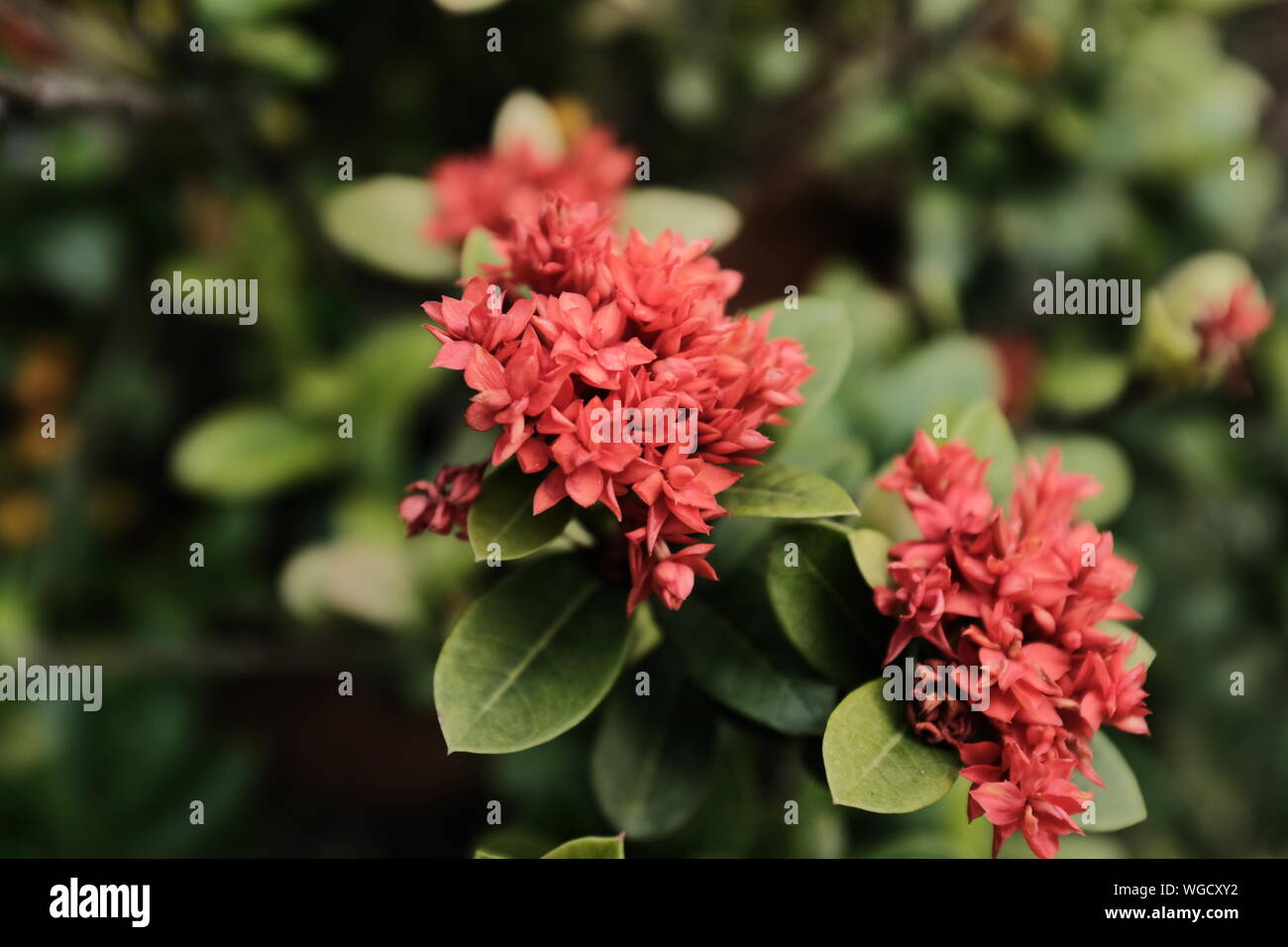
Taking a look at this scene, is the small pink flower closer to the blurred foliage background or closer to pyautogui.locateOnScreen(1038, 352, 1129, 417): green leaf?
the blurred foliage background

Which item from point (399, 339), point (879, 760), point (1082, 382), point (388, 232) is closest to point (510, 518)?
point (879, 760)

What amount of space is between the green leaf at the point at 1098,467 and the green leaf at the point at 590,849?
766 millimetres

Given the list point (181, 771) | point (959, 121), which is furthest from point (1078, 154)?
point (181, 771)

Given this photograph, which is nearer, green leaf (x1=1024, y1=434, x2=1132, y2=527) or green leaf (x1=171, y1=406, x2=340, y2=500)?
green leaf (x1=1024, y1=434, x2=1132, y2=527)

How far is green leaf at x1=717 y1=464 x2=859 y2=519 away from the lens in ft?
2.49

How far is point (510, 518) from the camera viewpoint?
0.77m

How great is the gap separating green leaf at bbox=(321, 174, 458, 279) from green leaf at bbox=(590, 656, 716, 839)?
1.97 ft

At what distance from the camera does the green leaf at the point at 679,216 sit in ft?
3.86

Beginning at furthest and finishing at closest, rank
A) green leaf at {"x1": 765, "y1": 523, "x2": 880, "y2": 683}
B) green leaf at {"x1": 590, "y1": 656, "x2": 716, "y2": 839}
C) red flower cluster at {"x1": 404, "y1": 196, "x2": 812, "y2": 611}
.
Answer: green leaf at {"x1": 590, "y1": 656, "x2": 716, "y2": 839} < green leaf at {"x1": 765, "y1": 523, "x2": 880, "y2": 683} < red flower cluster at {"x1": 404, "y1": 196, "x2": 812, "y2": 611}

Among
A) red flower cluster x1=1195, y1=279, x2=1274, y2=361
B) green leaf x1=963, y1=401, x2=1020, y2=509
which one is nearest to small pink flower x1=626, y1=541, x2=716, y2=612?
green leaf x1=963, y1=401, x2=1020, y2=509

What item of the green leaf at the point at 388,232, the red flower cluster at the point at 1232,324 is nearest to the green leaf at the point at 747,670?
the green leaf at the point at 388,232

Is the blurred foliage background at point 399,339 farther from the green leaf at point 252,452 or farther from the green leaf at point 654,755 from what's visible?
the green leaf at point 654,755

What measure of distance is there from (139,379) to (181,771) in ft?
2.48
